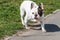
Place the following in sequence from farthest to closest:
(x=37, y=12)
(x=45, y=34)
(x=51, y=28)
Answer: (x=51, y=28)
(x=37, y=12)
(x=45, y=34)

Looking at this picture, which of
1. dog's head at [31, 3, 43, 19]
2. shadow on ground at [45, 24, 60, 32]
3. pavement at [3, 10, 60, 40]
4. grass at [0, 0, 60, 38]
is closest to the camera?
pavement at [3, 10, 60, 40]

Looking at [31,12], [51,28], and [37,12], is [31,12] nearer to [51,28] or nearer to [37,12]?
[37,12]

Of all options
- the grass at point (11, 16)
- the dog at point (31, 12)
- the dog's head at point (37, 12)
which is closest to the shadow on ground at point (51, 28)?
the dog at point (31, 12)

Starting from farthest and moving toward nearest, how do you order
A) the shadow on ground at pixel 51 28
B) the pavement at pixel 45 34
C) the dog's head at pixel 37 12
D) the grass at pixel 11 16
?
the shadow on ground at pixel 51 28 < the grass at pixel 11 16 < the dog's head at pixel 37 12 < the pavement at pixel 45 34

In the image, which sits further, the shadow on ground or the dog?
the shadow on ground

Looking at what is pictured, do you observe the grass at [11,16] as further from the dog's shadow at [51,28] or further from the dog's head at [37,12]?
the dog's shadow at [51,28]

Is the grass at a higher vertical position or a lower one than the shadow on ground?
higher

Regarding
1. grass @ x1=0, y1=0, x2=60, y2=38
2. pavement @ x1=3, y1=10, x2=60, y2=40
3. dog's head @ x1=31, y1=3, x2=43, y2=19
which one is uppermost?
dog's head @ x1=31, y1=3, x2=43, y2=19

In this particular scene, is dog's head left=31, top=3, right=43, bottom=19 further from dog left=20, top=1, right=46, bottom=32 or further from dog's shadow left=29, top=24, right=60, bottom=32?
dog's shadow left=29, top=24, right=60, bottom=32

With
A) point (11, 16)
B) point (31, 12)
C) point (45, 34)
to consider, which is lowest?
point (45, 34)

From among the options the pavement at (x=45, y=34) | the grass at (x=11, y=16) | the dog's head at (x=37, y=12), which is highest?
the dog's head at (x=37, y=12)

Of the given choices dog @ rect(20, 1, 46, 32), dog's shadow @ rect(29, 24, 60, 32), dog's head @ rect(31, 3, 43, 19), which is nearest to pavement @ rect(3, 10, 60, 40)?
dog's shadow @ rect(29, 24, 60, 32)

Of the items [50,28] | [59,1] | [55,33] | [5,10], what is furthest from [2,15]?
[59,1]

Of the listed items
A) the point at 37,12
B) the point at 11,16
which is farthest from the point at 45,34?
the point at 11,16
